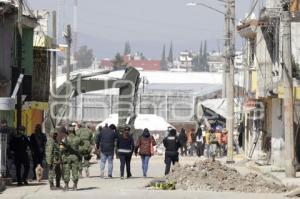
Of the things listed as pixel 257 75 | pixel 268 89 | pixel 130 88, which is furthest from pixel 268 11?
pixel 130 88

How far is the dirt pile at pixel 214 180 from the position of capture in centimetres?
2555

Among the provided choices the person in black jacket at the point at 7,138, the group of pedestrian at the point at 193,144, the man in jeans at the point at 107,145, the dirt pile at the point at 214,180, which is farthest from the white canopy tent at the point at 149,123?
the dirt pile at the point at 214,180

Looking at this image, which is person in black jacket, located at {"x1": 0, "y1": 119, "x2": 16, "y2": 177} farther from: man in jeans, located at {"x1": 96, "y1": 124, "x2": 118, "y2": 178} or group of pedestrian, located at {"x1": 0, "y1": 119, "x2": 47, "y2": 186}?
man in jeans, located at {"x1": 96, "y1": 124, "x2": 118, "y2": 178}

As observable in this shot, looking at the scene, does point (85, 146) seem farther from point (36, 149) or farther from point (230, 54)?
point (230, 54)

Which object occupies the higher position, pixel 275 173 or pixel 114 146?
pixel 114 146

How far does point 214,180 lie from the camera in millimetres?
25969

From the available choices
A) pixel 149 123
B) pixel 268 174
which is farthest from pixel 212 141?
pixel 149 123

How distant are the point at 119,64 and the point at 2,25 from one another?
476 feet

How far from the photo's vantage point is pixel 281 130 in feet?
130

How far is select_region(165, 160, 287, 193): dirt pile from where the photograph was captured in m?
25.5

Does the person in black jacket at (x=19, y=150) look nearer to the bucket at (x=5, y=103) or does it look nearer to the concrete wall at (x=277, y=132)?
the bucket at (x=5, y=103)

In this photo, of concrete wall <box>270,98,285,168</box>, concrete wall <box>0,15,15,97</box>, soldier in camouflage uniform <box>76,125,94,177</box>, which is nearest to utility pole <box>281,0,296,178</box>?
soldier in camouflage uniform <box>76,125,94,177</box>

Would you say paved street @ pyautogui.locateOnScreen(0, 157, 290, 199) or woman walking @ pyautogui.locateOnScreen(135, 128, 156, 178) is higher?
woman walking @ pyautogui.locateOnScreen(135, 128, 156, 178)

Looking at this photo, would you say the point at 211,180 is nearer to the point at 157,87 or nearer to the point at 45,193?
the point at 45,193
